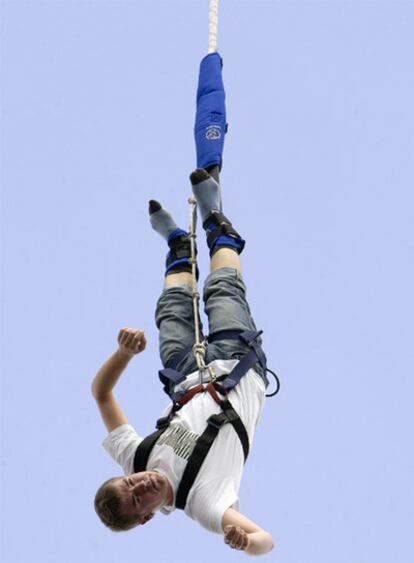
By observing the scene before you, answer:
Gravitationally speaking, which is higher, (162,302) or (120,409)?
(162,302)

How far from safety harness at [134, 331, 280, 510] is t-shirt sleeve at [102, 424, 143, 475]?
8cm

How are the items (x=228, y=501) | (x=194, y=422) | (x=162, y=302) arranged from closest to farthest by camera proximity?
(x=228, y=501), (x=194, y=422), (x=162, y=302)

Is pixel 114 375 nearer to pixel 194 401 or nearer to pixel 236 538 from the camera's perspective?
pixel 194 401

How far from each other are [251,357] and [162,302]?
0.72 m

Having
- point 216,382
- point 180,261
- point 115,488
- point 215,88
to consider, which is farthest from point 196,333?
point 215,88

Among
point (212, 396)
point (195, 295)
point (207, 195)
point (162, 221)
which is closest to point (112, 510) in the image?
point (212, 396)

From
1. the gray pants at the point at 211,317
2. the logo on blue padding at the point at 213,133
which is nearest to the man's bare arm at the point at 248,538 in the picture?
the gray pants at the point at 211,317

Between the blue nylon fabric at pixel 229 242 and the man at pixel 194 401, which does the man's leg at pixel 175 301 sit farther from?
the blue nylon fabric at pixel 229 242

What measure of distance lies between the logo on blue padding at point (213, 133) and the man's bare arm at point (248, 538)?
279 centimetres

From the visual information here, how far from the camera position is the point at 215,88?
6148 millimetres

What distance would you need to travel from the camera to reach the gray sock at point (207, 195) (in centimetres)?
572

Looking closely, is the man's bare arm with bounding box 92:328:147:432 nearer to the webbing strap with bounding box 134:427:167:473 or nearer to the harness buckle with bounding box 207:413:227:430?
the webbing strap with bounding box 134:427:167:473

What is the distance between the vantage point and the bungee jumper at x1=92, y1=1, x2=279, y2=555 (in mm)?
4508

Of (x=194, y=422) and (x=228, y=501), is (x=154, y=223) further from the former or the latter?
(x=228, y=501)
